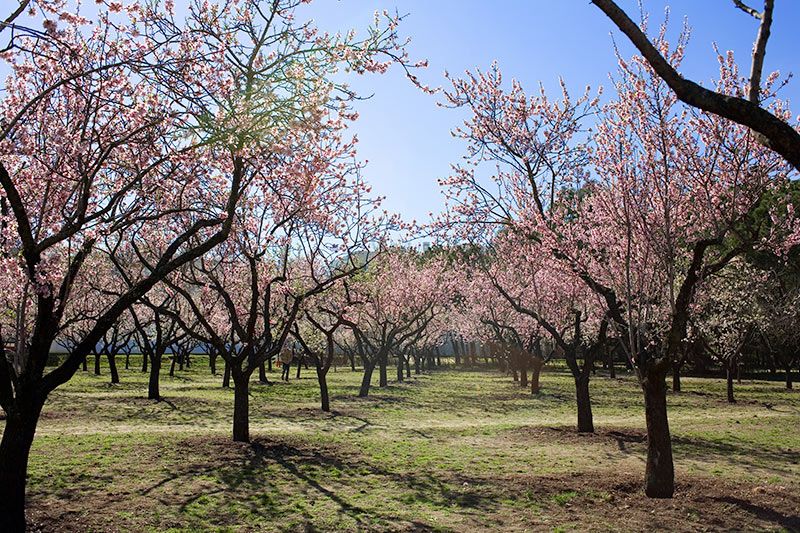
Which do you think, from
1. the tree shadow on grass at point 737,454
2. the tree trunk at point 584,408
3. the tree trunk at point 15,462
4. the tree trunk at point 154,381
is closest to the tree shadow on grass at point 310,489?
the tree trunk at point 15,462

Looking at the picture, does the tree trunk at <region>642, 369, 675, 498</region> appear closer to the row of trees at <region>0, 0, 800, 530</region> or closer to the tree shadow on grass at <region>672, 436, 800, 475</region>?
the row of trees at <region>0, 0, 800, 530</region>

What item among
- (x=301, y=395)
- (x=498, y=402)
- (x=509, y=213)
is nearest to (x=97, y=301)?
(x=301, y=395)

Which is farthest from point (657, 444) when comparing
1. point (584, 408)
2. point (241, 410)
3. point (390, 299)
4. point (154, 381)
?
point (390, 299)

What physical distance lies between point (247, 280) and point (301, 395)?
6.66 metres

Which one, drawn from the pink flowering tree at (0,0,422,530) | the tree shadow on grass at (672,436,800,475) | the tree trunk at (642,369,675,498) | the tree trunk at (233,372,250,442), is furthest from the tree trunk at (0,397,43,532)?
the tree shadow on grass at (672,436,800,475)

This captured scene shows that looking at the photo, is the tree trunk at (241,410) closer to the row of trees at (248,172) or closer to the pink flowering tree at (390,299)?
the row of trees at (248,172)

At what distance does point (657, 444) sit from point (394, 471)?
15.6 feet

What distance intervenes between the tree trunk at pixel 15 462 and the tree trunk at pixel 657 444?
8325 mm

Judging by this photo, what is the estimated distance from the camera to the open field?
8.21 m

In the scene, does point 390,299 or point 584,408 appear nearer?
point 584,408

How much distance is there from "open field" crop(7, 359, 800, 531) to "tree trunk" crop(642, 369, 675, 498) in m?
0.35

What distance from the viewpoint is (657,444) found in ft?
30.7

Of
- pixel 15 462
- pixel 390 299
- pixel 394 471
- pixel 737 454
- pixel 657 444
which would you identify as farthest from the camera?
pixel 390 299

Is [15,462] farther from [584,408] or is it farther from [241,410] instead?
[584,408]
